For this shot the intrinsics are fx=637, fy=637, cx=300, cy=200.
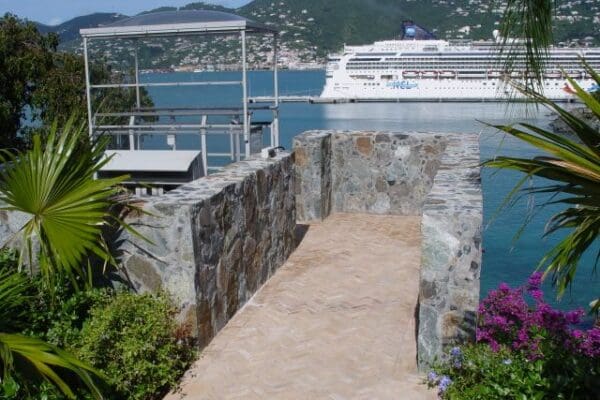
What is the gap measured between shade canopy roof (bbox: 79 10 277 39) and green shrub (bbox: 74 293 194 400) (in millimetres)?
4774

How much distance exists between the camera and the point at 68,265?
12.8ft

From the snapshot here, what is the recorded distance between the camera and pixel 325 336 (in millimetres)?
5176

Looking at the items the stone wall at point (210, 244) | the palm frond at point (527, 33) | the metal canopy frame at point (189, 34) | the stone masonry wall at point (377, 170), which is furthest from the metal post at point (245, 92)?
the palm frond at point (527, 33)

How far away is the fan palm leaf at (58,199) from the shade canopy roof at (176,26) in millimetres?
4367

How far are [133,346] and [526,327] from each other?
3.05 metres

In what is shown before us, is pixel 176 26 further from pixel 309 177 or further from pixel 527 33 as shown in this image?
pixel 527 33

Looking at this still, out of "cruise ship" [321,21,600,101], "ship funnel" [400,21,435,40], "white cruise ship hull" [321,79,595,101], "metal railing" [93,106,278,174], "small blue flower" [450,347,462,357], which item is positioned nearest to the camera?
"small blue flower" [450,347,462,357]

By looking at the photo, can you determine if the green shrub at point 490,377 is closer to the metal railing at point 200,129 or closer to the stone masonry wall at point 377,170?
the metal railing at point 200,129

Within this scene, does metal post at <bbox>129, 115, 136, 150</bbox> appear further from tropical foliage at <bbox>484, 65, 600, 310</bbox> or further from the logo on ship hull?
the logo on ship hull

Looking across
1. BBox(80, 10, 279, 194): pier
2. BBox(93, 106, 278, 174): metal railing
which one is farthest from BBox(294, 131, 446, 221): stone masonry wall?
BBox(80, 10, 279, 194): pier

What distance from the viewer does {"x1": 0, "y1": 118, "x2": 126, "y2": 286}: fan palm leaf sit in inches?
154

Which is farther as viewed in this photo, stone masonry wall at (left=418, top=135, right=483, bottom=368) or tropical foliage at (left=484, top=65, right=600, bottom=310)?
stone masonry wall at (left=418, top=135, right=483, bottom=368)

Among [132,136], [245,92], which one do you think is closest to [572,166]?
[245,92]

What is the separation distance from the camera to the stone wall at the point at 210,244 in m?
4.64
